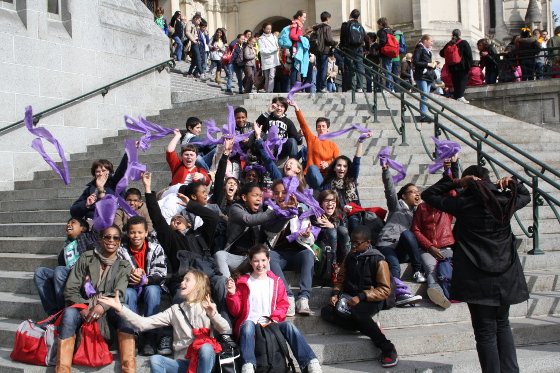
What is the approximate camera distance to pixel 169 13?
92.2 ft

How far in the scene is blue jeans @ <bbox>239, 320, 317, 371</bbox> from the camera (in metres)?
5.90

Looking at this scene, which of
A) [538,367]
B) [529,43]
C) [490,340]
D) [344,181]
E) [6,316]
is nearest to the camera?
[490,340]

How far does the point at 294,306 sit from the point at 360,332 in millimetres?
657

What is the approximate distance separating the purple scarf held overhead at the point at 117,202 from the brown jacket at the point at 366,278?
90.2 inches

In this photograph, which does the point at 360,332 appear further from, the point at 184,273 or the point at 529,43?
the point at 529,43

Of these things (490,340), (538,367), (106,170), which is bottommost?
(538,367)

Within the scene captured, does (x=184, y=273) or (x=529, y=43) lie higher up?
(x=529, y=43)

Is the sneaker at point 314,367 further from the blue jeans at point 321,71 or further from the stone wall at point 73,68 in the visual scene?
the blue jeans at point 321,71

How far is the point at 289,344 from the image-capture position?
6.02 meters

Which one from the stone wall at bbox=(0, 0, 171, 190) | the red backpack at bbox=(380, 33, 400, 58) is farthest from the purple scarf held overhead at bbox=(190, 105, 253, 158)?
the red backpack at bbox=(380, 33, 400, 58)

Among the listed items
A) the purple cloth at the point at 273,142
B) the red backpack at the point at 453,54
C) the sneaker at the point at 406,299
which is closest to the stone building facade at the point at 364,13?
the red backpack at the point at 453,54

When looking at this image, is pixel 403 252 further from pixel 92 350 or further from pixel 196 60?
pixel 196 60

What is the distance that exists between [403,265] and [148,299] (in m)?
2.74

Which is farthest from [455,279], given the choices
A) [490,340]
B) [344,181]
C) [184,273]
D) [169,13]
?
[169,13]
